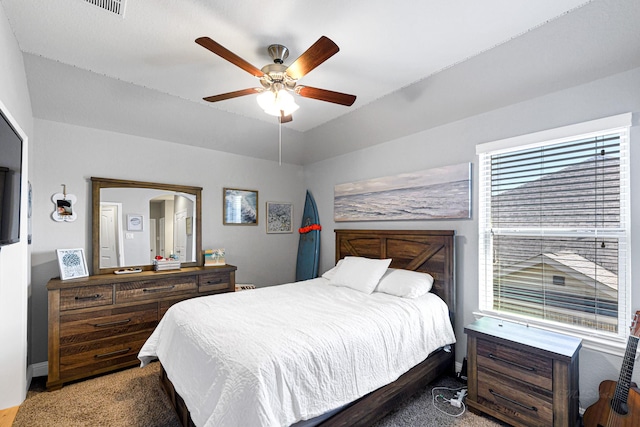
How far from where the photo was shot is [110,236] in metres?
3.18

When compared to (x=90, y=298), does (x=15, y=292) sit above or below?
above

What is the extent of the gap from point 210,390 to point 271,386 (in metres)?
0.35

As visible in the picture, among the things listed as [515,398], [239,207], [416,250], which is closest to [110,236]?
[239,207]

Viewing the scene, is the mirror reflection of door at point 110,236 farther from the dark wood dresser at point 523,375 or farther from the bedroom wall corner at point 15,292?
the dark wood dresser at point 523,375

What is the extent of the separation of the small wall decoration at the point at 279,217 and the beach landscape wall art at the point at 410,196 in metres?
0.88

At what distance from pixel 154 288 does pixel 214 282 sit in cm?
63

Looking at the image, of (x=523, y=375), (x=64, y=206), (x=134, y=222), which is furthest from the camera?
(x=134, y=222)

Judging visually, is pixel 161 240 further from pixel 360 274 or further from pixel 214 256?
pixel 360 274

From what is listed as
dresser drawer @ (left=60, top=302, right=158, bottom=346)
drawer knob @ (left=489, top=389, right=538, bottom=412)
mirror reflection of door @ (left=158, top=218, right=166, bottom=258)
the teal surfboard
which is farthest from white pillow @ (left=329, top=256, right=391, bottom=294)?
mirror reflection of door @ (left=158, top=218, right=166, bottom=258)

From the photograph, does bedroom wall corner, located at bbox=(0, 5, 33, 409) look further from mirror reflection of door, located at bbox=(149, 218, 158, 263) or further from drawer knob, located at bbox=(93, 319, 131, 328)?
mirror reflection of door, located at bbox=(149, 218, 158, 263)

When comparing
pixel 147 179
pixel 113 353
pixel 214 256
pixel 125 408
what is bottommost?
pixel 125 408

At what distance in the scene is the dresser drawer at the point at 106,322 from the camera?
2.58m

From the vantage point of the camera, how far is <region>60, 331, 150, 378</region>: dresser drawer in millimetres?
2570

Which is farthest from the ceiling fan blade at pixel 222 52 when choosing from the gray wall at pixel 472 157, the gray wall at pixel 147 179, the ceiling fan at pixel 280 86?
the gray wall at pixel 147 179
